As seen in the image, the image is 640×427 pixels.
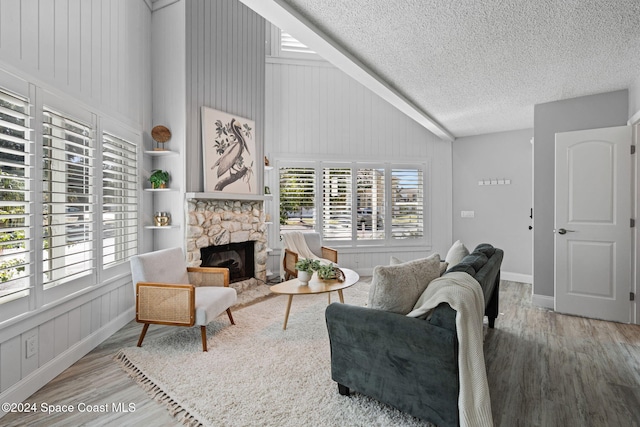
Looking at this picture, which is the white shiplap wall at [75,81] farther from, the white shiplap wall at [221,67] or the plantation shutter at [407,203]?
the plantation shutter at [407,203]

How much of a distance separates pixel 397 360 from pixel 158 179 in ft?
10.9

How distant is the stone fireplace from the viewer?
13.2 ft

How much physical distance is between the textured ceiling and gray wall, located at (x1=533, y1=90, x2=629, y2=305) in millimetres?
169

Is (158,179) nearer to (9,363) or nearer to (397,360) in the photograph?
(9,363)

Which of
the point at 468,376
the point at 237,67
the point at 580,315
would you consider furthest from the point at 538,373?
the point at 237,67

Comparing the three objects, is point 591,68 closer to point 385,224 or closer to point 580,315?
point 580,315

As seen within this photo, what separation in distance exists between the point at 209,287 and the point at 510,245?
Answer: 16.6 feet

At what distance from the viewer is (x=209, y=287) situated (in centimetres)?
347

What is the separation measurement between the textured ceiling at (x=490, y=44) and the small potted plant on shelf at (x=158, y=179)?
2506 mm

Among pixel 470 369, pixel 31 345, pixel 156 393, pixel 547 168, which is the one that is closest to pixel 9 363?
pixel 31 345

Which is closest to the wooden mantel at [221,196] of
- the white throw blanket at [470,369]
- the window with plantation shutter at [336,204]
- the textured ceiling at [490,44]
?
the window with plantation shutter at [336,204]

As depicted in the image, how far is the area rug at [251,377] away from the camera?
200 cm

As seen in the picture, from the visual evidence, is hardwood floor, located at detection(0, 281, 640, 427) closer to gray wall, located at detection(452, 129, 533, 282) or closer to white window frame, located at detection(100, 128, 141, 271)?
white window frame, located at detection(100, 128, 141, 271)

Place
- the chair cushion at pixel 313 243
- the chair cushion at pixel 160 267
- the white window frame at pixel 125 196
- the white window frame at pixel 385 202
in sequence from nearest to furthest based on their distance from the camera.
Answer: the chair cushion at pixel 160 267, the white window frame at pixel 125 196, the chair cushion at pixel 313 243, the white window frame at pixel 385 202
